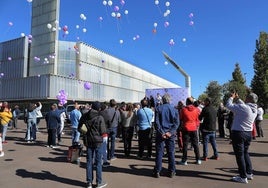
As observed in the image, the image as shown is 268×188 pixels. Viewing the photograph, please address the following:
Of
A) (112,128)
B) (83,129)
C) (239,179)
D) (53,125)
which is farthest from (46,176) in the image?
(53,125)

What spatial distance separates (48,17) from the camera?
164ft

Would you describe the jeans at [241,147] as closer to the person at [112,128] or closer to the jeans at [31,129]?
the person at [112,128]

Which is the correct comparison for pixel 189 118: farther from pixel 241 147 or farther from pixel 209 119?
pixel 241 147

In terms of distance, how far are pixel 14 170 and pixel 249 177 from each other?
6073 millimetres

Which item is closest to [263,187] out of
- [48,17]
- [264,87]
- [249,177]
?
[249,177]

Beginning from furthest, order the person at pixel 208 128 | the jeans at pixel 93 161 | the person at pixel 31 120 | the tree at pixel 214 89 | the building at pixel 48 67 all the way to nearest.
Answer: the tree at pixel 214 89
the building at pixel 48 67
the person at pixel 31 120
the person at pixel 208 128
the jeans at pixel 93 161

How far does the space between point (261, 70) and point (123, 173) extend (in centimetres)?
5738

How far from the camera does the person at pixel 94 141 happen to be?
6.68 meters

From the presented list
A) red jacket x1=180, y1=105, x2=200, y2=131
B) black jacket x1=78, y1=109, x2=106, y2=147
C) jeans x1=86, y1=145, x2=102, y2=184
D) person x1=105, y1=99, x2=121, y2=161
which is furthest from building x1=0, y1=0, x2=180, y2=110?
jeans x1=86, y1=145, x2=102, y2=184

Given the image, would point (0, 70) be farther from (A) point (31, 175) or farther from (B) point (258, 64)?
(A) point (31, 175)

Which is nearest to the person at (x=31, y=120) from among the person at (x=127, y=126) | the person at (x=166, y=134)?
the person at (x=127, y=126)

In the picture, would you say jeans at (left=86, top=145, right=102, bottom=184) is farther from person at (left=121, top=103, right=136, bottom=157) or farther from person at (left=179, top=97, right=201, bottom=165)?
person at (left=121, top=103, right=136, bottom=157)

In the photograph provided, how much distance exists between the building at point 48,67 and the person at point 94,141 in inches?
1677

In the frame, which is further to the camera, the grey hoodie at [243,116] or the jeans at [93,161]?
the grey hoodie at [243,116]
